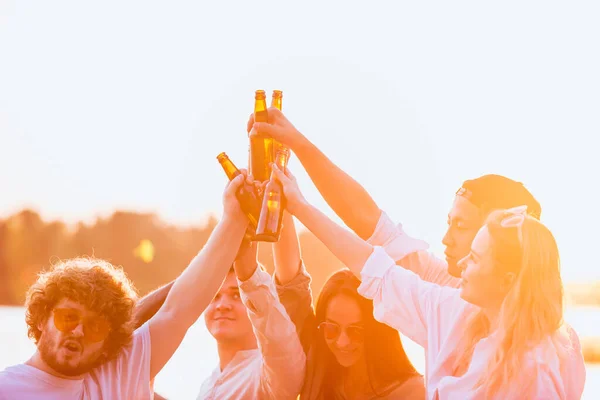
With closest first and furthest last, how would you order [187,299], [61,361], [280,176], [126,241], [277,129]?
1. [61,361]
2. [187,299]
3. [280,176]
4. [277,129]
5. [126,241]

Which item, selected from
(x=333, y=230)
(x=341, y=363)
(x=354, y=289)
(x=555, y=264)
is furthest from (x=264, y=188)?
(x=555, y=264)

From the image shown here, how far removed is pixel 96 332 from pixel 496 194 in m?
1.74

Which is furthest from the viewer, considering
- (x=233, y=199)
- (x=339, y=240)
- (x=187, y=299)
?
(x=233, y=199)

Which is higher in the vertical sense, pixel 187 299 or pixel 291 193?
pixel 291 193

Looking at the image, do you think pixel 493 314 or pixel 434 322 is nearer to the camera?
pixel 493 314

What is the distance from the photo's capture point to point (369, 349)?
4.14 m

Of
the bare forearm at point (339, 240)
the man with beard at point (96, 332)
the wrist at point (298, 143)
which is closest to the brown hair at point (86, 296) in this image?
the man with beard at point (96, 332)

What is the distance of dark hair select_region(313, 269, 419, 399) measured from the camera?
161 inches

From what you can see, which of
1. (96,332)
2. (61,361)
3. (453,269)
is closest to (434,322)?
(453,269)

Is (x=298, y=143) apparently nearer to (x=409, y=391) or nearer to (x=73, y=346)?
(x=409, y=391)

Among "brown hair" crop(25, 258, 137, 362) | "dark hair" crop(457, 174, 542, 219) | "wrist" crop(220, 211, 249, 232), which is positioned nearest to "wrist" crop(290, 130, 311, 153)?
"wrist" crop(220, 211, 249, 232)

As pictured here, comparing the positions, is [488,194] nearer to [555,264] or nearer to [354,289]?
[555,264]

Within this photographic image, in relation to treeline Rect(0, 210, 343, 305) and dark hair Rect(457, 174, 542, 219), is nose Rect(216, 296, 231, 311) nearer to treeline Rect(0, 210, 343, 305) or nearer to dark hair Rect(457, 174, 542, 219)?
dark hair Rect(457, 174, 542, 219)

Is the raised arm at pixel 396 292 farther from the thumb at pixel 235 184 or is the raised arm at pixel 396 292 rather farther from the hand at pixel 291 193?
the thumb at pixel 235 184
